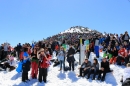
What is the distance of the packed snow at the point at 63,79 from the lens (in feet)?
46.9

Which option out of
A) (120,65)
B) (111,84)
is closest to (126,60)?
(120,65)

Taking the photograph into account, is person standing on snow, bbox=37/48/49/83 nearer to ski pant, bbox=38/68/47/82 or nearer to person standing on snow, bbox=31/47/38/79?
ski pant, bbox=38/68/47/82

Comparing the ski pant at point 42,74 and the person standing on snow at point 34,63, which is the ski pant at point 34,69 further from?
the ski pant at point 42,74

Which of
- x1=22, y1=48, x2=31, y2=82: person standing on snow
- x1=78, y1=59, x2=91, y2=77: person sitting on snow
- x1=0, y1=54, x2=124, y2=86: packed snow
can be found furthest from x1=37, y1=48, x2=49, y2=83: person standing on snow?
x1=78, y1=59, x2=91, y2=77: person sitting on snow

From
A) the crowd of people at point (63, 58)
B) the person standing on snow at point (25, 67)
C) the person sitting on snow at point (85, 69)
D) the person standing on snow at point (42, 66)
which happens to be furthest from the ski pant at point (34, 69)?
the person sitting on snow at point (85, 69)

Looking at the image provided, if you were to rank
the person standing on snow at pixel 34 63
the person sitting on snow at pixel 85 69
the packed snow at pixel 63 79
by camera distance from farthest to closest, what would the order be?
the person sitting on snow at pixel 85 69, the person standing on snow at pixel 34 63, the packed snow at pixel 63 79

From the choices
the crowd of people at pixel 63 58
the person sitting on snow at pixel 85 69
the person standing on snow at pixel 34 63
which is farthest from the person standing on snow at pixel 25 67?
the person sitting on snow at pixel 85 69

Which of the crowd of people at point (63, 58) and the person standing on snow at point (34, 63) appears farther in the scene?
the person standing on snow at point (34, 63)

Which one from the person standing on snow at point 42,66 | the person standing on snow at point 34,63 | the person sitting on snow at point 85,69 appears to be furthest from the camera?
the person sitting on snow at point 85,69

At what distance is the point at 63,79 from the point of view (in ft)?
50.7

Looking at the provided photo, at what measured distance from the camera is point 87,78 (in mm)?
15641

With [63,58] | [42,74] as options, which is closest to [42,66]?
[42,74]

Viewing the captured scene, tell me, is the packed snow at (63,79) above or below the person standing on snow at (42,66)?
below

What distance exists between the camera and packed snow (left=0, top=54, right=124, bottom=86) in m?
14.3
